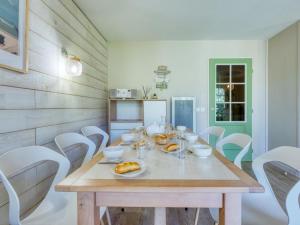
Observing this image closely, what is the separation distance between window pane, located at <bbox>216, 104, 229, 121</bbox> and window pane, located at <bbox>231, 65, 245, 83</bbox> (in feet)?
1.81

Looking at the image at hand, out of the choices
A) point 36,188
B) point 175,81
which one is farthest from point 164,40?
point 36,188

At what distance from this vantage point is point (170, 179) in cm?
101

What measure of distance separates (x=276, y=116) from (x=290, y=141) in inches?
23.4

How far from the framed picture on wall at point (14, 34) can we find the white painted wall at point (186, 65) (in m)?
2.79

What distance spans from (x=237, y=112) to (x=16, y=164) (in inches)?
161

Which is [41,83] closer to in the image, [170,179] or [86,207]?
[86,207]

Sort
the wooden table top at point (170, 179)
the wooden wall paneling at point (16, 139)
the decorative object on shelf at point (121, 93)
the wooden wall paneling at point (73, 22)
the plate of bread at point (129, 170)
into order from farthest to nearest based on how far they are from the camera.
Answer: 1. the decorative object on shelf at point (121, 93)
2. the wooden wall paneling at point (73, 22)
3. the wooden wall paneling at point (16, 139)
4. the plate of bread at point (129, 170)
5. the wooden table top at point (170, 179)

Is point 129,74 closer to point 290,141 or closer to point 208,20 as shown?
point 208,20

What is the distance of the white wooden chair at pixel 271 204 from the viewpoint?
106 cm

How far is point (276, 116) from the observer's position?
402 centimetres

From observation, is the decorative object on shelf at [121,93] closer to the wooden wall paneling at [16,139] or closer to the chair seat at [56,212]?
the wooden wall paneling at [16,139]

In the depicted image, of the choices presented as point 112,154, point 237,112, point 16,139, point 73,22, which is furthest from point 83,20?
point 237,112

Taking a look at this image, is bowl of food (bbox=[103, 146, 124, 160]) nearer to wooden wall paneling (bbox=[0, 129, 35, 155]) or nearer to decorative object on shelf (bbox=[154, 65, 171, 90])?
wooden wall paneling (bbox=[0, 129, 35, 155])

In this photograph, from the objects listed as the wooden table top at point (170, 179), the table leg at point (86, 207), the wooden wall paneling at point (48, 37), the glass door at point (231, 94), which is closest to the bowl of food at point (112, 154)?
the wooden table top at point (170, 179)
